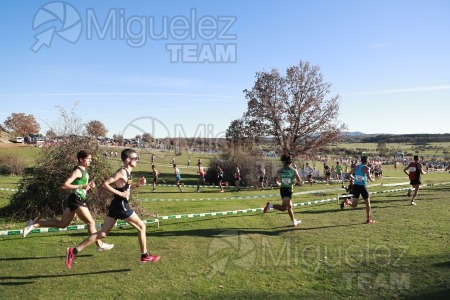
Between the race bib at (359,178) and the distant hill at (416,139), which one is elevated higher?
the distant hill at (416,139)

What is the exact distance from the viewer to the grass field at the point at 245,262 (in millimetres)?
5453

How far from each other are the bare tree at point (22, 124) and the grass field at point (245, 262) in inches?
3206

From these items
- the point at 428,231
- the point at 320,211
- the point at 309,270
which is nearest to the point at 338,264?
the point at 309,270

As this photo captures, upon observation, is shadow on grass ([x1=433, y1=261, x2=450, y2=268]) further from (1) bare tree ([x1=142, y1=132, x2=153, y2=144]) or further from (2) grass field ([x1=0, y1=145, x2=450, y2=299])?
(1) bare tree ([x1=142, y1=132, x2=153, y2=144])

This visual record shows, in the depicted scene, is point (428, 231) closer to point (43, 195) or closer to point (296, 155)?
point (43, 195)

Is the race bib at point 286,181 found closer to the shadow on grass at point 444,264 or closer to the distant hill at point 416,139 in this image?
the shadow on grass at point 444,264

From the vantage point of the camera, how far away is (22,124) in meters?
81.8

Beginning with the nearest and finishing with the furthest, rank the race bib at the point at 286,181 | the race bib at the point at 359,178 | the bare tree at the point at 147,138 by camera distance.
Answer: the race bib at the point at 286,181, the race bib at the point at 359,178, the bare tree at the point at 147,138

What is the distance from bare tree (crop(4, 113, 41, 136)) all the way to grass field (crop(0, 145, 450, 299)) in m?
81.4

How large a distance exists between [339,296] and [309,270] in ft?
3.73

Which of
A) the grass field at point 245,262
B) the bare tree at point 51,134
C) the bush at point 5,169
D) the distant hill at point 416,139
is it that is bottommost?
Result: the grass field at point 245,262

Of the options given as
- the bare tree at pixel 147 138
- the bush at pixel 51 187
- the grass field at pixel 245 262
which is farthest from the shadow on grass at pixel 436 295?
the bare tree at pixel 147 138

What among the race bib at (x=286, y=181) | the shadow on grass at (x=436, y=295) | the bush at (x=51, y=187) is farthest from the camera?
the bush at (x=51, y=187)

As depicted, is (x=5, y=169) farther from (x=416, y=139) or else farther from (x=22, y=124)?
(x=416, y=139)
